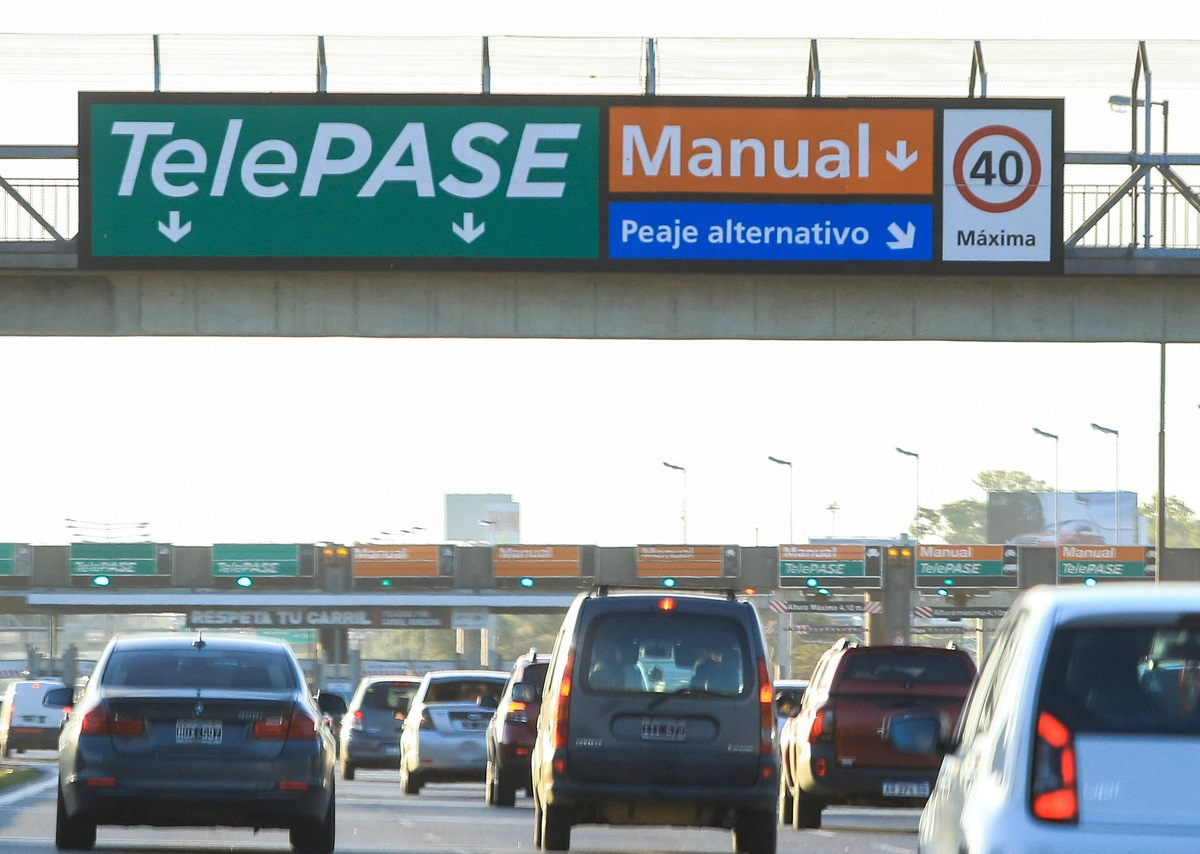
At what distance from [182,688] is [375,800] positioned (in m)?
10.9

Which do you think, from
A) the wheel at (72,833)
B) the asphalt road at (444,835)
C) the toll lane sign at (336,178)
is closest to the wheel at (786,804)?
the asphalt road at (444,835)

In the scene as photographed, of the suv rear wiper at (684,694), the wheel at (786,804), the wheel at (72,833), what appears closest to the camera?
the wheel at (72,833)

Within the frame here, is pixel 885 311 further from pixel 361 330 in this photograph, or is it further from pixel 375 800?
pixel 375 800

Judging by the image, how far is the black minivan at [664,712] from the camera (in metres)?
15.6

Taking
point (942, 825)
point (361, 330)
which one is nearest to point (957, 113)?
point (361, 330)

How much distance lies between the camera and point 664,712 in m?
15.7

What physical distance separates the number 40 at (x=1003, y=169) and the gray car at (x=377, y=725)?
12863 mm

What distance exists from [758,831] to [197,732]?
3746mm

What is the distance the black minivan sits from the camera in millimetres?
15633

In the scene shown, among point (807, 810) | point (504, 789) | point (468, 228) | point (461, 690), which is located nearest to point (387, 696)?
point (461, 690)

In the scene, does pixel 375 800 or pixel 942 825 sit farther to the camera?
pixel 375 800

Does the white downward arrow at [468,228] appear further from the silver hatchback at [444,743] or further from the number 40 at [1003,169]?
the silver hatchback at [444,743]

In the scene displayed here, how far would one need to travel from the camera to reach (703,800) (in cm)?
1561

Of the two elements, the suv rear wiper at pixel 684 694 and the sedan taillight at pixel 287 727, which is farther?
the suv rear wiper at pixel 684 694
